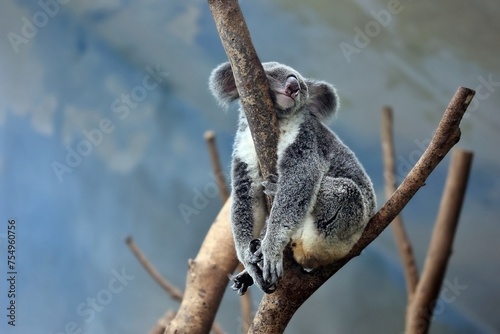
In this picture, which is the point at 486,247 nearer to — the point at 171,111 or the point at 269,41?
the point at 269,41

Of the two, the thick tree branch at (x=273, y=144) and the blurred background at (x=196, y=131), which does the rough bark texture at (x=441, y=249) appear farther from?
the blurred background at (x=196, y=131)

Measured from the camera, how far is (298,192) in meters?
2.02

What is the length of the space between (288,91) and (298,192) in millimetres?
385

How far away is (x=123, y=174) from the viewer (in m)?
4.92

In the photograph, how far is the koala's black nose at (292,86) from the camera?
80.4 inches

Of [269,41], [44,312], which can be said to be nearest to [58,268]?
[44,312]

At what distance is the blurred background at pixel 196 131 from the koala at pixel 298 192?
264 cm

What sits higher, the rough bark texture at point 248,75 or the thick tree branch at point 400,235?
the rough bark texture at point 248,75

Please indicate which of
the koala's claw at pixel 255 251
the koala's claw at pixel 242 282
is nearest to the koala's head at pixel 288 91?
the koala's claw at pixel 255 251

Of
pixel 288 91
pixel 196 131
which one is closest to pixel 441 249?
pixel 288 91

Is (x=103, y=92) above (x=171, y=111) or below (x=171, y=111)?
above

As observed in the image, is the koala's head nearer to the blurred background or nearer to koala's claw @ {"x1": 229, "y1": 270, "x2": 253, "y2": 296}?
koala's claw @ {"x1": 229, "y1": 270, "x2": 253, "y2": 296}

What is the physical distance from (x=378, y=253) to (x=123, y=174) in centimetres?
243

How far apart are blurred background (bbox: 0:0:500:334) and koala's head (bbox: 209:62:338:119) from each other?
8.16 feet
